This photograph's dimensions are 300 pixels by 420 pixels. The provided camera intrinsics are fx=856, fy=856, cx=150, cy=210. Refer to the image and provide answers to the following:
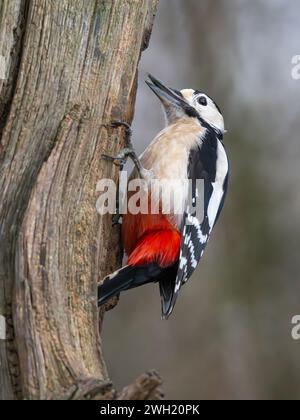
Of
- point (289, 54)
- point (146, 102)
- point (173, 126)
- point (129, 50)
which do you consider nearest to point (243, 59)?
point (289, 54)

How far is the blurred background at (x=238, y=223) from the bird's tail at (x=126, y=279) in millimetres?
3368

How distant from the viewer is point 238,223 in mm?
7473

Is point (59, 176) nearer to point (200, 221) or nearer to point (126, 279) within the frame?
point (126, 279)

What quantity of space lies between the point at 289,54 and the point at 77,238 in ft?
15.5

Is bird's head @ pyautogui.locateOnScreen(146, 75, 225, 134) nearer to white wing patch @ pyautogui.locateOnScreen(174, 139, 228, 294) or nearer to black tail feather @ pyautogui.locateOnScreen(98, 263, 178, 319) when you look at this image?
white wing patch @ pyautogui.locateOnScreen(174, 139, 228, 294)

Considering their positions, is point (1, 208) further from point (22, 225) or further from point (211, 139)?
point (211, 139)

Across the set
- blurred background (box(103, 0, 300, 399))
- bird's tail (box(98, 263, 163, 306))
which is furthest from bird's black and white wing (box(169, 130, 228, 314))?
blurred background (box(103, 0, 300, 399))

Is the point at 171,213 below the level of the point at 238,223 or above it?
below

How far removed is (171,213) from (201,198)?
0.21m

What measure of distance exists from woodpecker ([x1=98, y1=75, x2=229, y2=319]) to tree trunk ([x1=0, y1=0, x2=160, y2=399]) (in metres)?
0.11

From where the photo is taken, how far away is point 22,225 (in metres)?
2.79

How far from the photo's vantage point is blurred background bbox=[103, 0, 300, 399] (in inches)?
277

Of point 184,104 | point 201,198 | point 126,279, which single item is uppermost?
point 184,104

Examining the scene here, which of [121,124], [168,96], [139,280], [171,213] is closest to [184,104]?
[168,96]
